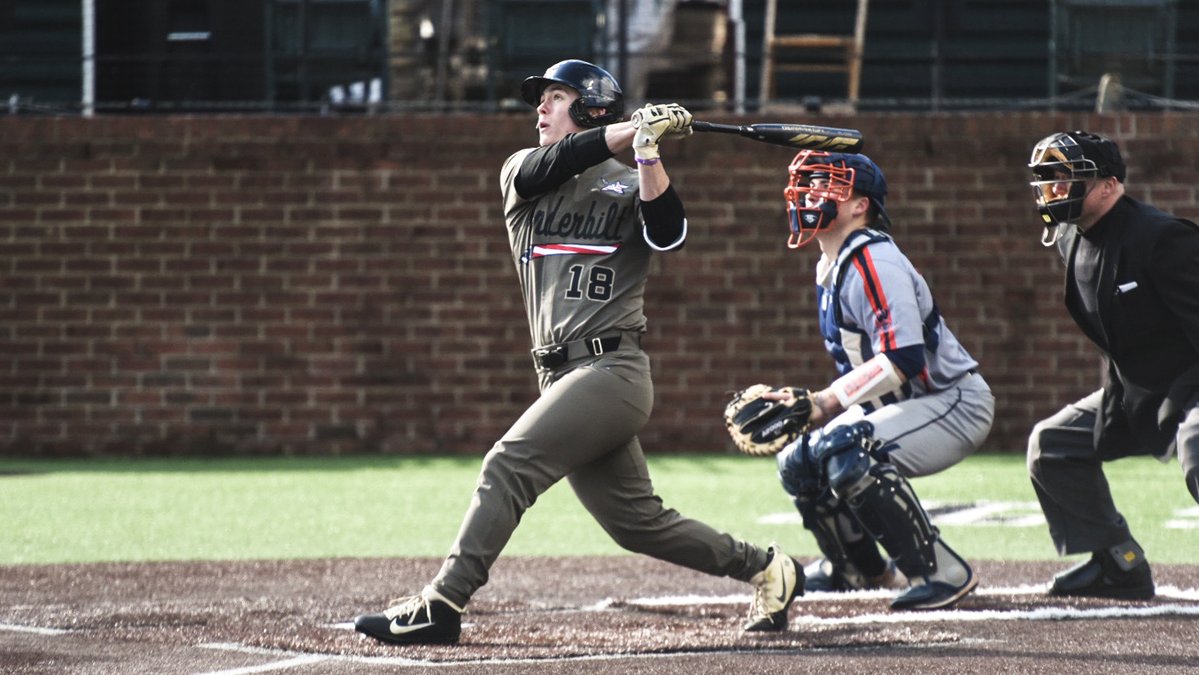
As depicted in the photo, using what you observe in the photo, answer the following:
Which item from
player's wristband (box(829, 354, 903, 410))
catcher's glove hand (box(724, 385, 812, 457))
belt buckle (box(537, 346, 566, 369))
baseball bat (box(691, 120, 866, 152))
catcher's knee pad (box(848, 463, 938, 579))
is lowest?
catcher's knee pad (box(848, 463, 938, 579))

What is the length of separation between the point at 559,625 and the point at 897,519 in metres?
1.24

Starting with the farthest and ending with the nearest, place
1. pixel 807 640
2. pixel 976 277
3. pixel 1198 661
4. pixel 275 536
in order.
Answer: pixel 976 277 → pixel 275 536 → pixel 807 640 → pixel 1198 661

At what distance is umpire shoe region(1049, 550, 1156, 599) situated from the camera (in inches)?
239

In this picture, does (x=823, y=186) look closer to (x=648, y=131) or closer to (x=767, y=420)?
(x=767, y=420)

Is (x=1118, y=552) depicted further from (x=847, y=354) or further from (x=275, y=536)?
(x=275, y=536)

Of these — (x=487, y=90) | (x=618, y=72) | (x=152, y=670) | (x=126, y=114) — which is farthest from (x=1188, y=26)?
(x=152, y=670)

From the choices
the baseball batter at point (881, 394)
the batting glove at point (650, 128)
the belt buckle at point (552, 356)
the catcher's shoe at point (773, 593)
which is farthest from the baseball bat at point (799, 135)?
the catcher's shoe at point (773, 593)

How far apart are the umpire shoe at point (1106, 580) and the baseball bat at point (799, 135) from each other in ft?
6.21

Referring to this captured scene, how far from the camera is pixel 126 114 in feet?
40.3

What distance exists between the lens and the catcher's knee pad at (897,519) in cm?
567

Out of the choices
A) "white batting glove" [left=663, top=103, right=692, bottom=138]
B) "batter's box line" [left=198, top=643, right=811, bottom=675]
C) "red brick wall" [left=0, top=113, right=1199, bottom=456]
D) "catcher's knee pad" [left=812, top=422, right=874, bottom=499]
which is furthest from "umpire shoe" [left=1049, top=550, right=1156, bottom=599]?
"red brick wall" [left=0, top=113, right=1199, bottom=456]

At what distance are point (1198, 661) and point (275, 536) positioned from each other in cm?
490

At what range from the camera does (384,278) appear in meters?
11.9

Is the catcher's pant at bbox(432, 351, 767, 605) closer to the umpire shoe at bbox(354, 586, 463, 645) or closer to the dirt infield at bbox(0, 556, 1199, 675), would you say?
the umpire shoe at bbox(354, 586, 463, 645)
